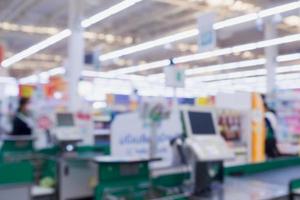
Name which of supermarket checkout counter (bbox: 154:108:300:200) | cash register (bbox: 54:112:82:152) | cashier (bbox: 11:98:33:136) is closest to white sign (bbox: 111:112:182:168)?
cash register (bbox: 54:112:82:152)

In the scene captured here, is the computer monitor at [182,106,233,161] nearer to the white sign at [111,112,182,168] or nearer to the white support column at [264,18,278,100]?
the white sign at [111,112,182,168]

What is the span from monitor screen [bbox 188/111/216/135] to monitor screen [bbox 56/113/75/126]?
3.32 meters

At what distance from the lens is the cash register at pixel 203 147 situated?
7.40 ft

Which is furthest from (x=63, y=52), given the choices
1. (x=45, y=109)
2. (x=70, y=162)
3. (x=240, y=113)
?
(x=240, y=113)

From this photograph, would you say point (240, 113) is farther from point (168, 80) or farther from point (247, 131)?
point (168, 80)

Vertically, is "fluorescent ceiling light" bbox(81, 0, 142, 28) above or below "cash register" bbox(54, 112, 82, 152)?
above

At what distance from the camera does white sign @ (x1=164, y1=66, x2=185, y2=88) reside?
597 centimetres

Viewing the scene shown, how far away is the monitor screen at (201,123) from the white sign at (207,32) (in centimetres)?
438

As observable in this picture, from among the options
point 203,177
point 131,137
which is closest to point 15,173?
point 131,137

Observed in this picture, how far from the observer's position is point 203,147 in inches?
89.4

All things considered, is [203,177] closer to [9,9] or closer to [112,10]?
[112,10]

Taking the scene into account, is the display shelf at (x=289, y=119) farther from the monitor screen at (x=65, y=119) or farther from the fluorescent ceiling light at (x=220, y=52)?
the monitor screen at (x=65, y=119)

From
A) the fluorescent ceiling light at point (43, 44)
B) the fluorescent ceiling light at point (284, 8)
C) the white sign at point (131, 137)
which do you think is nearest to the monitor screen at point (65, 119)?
the white sign at point (131, 137)

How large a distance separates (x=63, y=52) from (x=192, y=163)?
1417 centimetres
